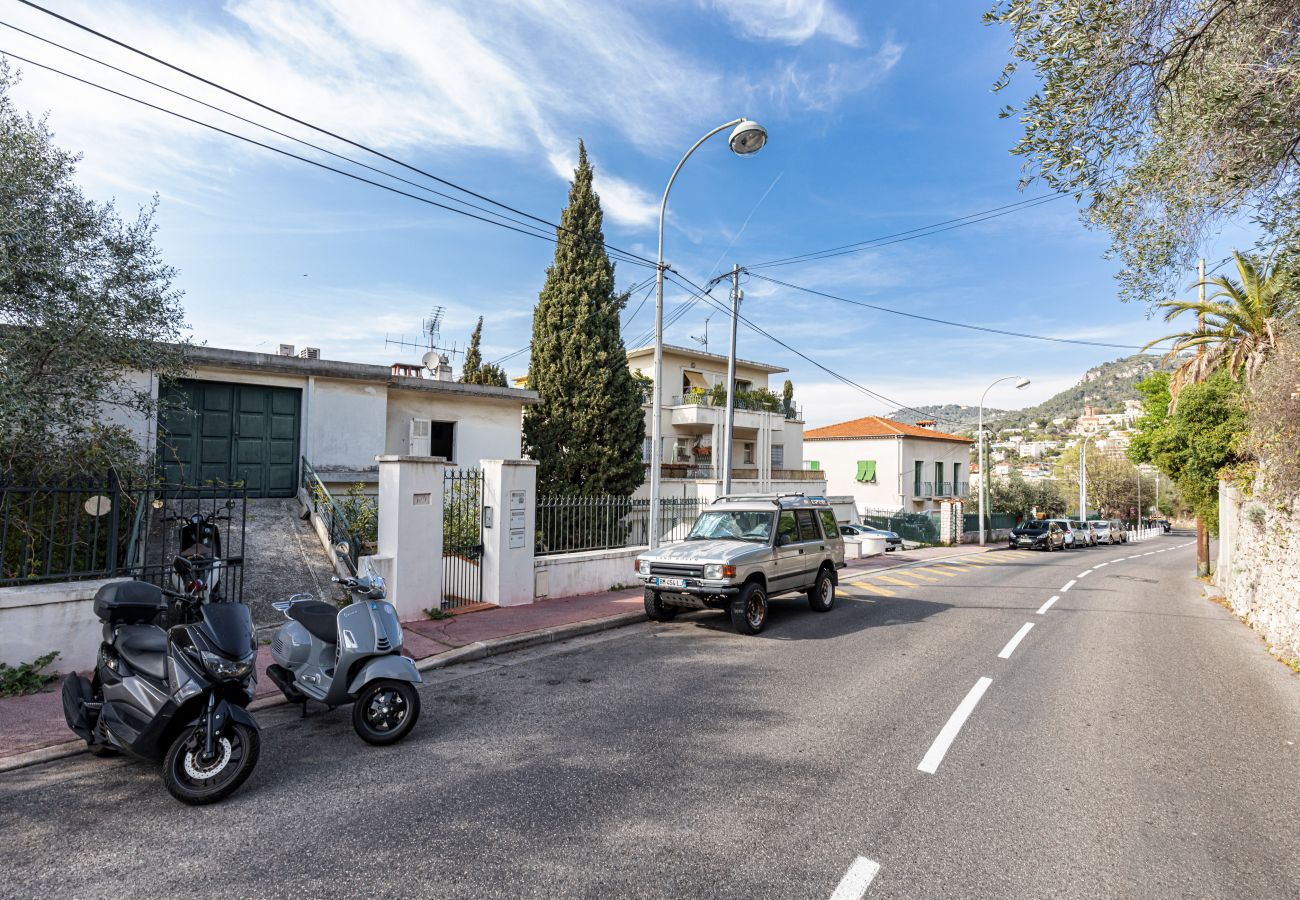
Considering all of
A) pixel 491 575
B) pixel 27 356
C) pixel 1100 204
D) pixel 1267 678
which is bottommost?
pixel 1267 678

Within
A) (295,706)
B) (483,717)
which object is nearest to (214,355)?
(295,706)

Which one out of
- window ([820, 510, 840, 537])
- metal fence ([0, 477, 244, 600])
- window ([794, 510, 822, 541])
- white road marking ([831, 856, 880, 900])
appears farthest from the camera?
window ([820, 510, 840, 537])

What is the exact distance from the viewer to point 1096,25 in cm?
570

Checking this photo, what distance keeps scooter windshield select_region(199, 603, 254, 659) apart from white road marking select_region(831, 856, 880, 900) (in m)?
3.76

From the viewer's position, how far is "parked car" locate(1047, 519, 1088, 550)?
33.4 m

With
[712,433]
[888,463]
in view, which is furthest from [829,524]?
[888,463]

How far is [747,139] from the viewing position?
34.8 ft

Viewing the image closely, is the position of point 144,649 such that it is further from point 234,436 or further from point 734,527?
point 234,436

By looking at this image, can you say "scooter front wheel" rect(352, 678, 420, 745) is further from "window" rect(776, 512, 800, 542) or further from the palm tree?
the palm tree

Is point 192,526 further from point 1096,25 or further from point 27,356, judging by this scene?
point 1096,25

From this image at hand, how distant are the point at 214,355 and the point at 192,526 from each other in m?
6.64

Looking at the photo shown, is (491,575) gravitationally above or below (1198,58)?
below

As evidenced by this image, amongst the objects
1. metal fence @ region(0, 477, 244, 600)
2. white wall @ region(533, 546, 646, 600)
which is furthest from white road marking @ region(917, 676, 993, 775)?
white wall @ region(533, 546, 646, 600)

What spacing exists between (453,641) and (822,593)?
610 cm
